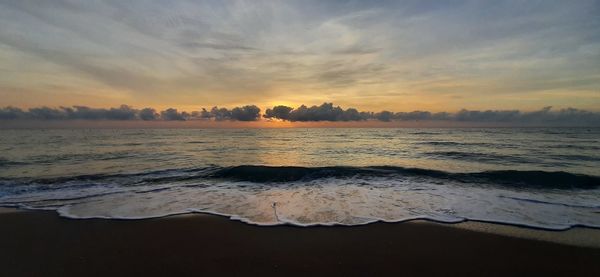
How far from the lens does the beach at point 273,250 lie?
496 centimetres

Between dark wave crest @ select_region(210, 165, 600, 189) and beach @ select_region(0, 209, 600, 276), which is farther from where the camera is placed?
dark wave crest @ select_region(210, 165, 600, 189)

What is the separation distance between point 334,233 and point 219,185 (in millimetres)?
7533

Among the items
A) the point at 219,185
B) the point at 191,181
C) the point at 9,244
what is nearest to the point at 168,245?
the point at 9,244

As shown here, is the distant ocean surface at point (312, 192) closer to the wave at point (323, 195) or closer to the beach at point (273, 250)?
the wave at point (323, 195)

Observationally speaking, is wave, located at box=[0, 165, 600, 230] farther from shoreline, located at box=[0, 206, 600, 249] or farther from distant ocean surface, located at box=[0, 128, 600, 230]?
shoreline, located at box=[0, 206, 600, 249]

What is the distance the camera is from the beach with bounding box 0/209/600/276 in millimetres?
4957

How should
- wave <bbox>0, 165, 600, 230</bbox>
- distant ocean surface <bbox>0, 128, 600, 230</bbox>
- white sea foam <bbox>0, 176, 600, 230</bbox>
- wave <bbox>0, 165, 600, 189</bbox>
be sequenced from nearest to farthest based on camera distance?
white sea foam <bbox>0, 176, 600, 230</bbox>
wave <bbox>0, 165, 600, 230</bbox>
distant ocean surface <bbox>0, 128, 600, 230</bbox>
wave <bbox>0, 165, 600, 189</bbox>

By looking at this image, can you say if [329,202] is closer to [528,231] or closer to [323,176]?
[528,231]

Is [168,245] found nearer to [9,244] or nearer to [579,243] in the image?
[9,244]

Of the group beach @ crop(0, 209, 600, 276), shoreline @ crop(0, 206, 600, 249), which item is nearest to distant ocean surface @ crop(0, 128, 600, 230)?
shoreline @ crop(0, 206, 600, 249)

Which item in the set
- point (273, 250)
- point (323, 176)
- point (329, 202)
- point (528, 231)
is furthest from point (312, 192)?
point (528, 231)

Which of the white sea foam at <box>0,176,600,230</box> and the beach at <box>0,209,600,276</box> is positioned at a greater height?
the beach at <box>0,209,600,276</box>

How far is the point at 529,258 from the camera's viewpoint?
5.43 metres

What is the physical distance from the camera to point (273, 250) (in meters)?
5.78
